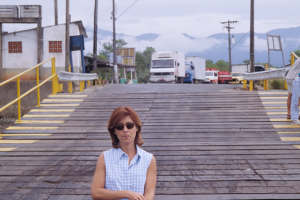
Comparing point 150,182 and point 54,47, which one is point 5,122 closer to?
point 54,47

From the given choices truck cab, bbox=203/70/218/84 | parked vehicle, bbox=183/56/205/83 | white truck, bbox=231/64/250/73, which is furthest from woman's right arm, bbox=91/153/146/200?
truck cab, bbox=203/70/218/84

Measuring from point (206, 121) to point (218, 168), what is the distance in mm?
3230

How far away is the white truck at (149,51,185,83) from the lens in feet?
123

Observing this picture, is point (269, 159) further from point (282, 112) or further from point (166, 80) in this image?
point (166, 80)

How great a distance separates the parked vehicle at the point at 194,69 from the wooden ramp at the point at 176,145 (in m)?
32.0

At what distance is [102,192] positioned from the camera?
10.3ft

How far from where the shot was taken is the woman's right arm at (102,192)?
306 cm

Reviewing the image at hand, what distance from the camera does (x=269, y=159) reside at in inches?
276

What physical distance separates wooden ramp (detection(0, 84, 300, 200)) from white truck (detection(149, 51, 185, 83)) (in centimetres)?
2491

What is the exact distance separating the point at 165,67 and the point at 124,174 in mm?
34894

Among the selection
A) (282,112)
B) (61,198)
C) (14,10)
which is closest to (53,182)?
(61,198)

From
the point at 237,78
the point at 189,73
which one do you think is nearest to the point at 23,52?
the point at 189,73

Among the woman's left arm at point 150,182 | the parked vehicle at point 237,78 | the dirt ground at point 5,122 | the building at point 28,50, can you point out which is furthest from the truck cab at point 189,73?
the woman's left arm at point 150,182

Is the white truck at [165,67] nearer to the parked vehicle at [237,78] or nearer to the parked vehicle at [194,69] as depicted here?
the parked vehicle at [194,69]
